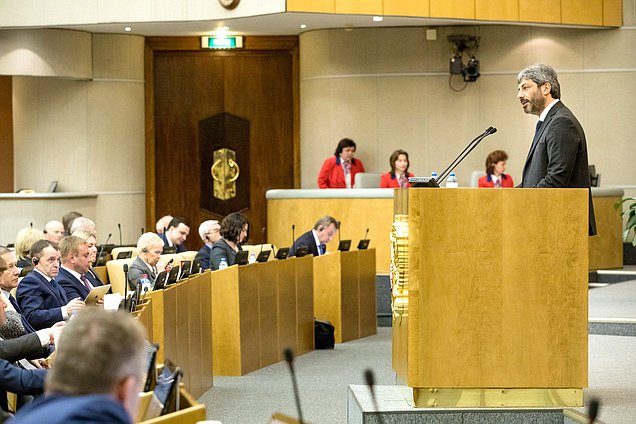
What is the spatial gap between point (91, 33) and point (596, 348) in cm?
895

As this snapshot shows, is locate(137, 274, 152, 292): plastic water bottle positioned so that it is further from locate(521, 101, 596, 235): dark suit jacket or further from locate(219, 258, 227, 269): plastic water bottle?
locate(521, 101, 596, 235): dark suit jacket

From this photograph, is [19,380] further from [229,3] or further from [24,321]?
[229,3]

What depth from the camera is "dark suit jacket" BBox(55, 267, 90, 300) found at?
678 centimetres

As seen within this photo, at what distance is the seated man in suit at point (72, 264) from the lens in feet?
22.2

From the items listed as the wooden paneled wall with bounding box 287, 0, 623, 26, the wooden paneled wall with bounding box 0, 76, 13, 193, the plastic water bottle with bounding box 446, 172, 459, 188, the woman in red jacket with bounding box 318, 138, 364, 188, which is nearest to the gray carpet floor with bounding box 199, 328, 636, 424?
the plastic water bottle with bounding box 446, 172, 459, 188

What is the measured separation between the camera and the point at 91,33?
14.0 m

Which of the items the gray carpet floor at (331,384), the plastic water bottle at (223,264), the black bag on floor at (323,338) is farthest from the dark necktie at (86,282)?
the black bag on floor at (323,338)

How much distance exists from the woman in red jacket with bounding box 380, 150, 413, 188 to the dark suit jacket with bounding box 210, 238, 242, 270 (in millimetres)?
3002

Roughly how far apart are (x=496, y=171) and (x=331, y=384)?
4.86 meters

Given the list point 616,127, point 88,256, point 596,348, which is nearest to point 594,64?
point 616,127

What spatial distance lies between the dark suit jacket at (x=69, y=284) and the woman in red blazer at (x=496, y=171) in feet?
19.9

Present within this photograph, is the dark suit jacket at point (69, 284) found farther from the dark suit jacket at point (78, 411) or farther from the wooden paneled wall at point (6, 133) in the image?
the wooden paneled wall at point (6, 133)

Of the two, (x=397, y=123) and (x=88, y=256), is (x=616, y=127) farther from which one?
(x=88, y=256)

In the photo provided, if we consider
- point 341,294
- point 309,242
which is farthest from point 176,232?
point 341,294
